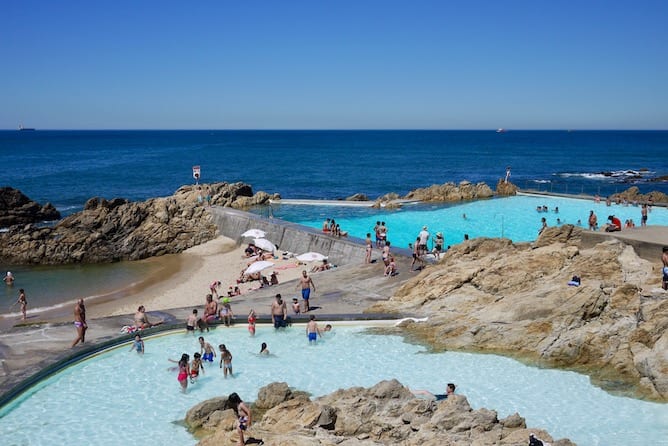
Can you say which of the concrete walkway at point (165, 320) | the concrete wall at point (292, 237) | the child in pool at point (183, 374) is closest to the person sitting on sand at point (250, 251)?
the concrete wall at point (292, 237)

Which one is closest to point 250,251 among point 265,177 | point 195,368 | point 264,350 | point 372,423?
point 264,350

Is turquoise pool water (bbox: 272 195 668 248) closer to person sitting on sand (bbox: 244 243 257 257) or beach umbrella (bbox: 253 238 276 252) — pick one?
person sitting on sand (bbox: 244 243 257 257)

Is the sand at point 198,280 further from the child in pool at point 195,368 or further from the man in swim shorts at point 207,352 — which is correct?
the child in pool at point 195,368

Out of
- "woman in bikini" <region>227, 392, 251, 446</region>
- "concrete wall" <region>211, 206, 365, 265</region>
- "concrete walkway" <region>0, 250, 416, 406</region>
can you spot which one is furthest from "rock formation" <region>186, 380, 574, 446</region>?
"concrete wall" <region>211, 206, 365, 265</region>

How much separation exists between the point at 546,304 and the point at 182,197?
103 ft

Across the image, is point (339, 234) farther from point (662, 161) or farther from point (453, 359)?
point (662, 161)

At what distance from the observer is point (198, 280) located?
26125 mm

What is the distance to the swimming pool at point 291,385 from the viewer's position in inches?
417

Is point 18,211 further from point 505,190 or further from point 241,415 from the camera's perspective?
point 241,415

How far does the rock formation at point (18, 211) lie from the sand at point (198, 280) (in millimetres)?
16605

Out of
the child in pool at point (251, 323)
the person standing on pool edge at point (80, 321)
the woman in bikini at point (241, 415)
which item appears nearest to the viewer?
the woman in bikini at point (241, 415)

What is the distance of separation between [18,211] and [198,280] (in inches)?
884

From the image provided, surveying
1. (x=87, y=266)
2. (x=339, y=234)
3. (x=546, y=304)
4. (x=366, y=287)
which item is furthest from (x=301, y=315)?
(x=87, y=266)

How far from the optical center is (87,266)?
31062mm
